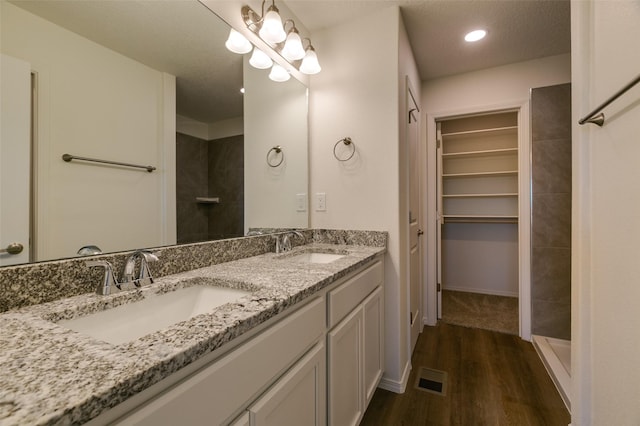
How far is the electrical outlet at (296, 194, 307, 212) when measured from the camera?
1937 mm

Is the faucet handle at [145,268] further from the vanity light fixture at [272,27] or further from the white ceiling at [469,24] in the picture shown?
the white ceiling at [469,24]

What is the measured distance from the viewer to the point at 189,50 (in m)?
1.18

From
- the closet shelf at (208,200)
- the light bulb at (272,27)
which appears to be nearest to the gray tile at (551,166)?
the light bulb at (272,27)

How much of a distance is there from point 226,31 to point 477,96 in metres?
2.28

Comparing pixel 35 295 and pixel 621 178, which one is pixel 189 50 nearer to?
pixel 35 295

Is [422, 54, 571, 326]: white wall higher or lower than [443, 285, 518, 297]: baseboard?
higher

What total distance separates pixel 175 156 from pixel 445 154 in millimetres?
3166

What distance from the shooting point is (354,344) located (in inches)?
49.4

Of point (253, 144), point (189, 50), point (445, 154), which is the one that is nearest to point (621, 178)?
point (253, 144)

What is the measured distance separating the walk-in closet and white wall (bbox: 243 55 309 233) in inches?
87.3

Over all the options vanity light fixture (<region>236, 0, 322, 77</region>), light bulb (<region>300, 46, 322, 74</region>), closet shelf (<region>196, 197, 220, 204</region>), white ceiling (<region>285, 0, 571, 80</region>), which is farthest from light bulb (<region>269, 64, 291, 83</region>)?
closet shelf (<region>196, 197, 220, 204</region>)

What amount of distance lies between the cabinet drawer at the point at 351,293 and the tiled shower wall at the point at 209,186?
627 millimetres

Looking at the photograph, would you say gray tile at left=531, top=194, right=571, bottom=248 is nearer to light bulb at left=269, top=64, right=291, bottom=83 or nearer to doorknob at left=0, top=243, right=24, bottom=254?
light bulb at left=269, top=64, right=291, bottom=83

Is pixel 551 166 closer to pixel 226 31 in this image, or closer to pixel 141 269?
pixel 226 31
